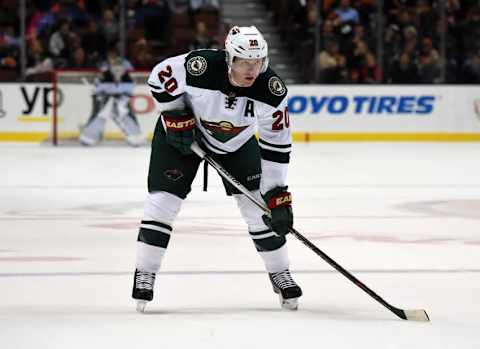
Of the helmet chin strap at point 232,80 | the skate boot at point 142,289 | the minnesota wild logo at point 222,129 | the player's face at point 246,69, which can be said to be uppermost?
the player's face at point 246,69

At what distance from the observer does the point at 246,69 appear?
4324 mm

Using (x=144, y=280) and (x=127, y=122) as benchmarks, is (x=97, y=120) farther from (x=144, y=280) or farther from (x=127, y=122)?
(x=144, y=280)

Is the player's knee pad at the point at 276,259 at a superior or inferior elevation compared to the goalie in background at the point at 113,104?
superior

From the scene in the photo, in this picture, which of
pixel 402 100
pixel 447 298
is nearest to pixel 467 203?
pixel 447 298

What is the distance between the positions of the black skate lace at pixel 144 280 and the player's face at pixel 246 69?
859 millimetres

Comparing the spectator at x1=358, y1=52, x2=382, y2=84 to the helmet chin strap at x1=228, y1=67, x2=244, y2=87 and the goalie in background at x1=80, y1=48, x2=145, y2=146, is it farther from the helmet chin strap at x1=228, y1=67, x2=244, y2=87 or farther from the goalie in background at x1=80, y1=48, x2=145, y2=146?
the helmet chin strap at x1=228, y1=67, x2=244, y2=87

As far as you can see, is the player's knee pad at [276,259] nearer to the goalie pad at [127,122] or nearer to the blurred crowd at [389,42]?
the goalie pad at [127,122]

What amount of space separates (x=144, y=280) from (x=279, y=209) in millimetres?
598

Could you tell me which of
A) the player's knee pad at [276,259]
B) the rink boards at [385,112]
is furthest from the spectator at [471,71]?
the player's knee pad at [276,259]

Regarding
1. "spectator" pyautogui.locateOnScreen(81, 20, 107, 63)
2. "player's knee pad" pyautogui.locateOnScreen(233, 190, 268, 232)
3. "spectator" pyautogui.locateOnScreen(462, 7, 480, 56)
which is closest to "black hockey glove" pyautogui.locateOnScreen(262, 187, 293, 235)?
"player's knee pad" pyautogui.locateOnScreen(233, 190, 268, 232)

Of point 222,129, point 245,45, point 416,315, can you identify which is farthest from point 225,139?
point 416,315

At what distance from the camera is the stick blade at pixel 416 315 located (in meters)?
4.36

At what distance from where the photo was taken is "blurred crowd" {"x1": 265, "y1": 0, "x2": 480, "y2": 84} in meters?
14.7

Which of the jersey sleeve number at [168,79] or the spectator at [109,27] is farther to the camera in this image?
the spectator at [109,27]
